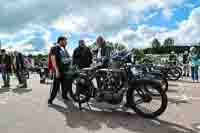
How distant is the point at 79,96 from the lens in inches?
241

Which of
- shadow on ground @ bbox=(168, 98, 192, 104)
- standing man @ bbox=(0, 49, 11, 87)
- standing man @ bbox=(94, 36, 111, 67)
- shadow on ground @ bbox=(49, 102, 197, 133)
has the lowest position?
shadow on ground @ bbox=(49, 102, 197, 133)

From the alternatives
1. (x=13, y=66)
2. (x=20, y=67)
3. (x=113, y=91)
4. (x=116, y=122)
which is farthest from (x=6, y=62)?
(x=116, y=122)

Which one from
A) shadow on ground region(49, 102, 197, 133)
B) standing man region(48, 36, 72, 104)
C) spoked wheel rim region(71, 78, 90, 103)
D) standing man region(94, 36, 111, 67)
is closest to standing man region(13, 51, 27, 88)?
standing man region(48, 36, 72, 104)

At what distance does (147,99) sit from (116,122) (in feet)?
2.95

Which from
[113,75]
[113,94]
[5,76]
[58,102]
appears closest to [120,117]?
[113,94]

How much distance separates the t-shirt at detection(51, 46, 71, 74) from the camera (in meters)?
6.45

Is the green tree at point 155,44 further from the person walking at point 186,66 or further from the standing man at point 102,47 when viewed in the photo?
the standing man at point 102,47

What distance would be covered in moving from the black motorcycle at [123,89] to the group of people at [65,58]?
628mm

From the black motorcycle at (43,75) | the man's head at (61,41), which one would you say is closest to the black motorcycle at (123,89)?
the man's head at (61,41)

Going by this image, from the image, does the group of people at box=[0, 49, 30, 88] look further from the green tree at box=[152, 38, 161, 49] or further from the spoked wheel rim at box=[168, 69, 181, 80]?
the green tree at box=[152, 38, 161, 49]

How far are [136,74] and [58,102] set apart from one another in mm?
2330

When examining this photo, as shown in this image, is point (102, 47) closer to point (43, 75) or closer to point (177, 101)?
point (177, 101)

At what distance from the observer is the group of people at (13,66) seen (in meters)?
10.1

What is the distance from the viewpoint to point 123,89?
18.0 ft
